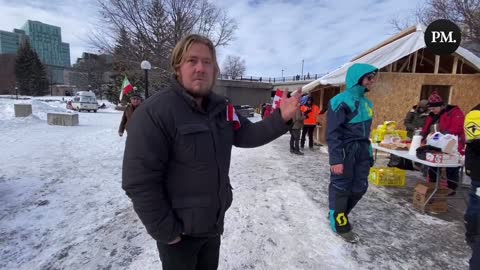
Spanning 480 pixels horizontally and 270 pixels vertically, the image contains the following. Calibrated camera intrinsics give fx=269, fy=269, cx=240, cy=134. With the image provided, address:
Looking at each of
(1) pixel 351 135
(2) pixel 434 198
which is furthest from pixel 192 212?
(2) pixel 434 198

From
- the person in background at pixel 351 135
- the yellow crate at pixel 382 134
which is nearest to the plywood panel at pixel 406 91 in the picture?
the yellow crate at pixel 382 134

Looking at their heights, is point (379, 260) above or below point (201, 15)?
below

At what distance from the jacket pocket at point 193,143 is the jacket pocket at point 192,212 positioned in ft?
0.76

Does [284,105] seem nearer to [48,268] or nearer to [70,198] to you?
[48,268]

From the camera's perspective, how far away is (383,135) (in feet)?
18.0

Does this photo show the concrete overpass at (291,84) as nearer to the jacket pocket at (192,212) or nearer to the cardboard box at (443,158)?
the cardboard box at (443,158)

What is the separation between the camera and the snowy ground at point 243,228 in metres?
2.83

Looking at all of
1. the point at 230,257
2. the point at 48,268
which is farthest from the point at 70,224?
the point at 230,257

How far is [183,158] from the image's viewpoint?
4.74 ft

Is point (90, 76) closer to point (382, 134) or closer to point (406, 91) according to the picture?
point (406, 91)

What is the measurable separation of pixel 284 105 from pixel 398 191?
4586 mm

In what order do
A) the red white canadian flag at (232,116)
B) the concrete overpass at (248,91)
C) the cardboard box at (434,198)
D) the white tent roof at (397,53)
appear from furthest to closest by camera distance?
the concrete overpass at (248,91) < the white tent roof at (397,53) < the cardboard box at (434,198) < the red white canadian flag at (232,116)

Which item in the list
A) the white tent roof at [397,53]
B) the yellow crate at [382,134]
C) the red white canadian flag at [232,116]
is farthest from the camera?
the white tent roof at [397,53]

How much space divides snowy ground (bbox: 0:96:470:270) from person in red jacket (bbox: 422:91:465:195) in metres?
0.83
